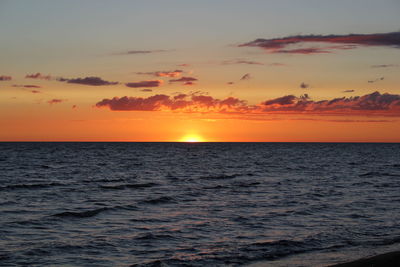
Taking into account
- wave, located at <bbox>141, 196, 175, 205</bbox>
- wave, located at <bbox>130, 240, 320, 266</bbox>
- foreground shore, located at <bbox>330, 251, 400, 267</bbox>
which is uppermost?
foreground shore, located at <bbox>330, 251, 400, 267</bbox>

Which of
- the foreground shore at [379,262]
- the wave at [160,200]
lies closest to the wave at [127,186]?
the wave at [160,200]

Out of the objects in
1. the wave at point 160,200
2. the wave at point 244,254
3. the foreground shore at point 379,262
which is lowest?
the wave at point 244,254

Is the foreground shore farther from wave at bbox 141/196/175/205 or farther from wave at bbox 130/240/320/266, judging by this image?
wave at bbox 141/196/175/205

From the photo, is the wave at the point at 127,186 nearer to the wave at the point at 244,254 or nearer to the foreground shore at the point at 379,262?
the wave at the point at 244,254

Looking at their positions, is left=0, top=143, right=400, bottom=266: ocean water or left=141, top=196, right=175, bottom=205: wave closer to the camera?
left=0, top=143, right=400, bottom=266: ocean water

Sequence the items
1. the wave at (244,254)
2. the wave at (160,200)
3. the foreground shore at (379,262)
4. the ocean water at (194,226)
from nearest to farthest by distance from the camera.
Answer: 1. the foreground shore at (379,262)
2. the wave at (244,254)
3. the ocean water at (194,226)
4. the wave at (160,200)

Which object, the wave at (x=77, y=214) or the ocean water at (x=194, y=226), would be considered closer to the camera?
the ocean water at (x=194, y=226)

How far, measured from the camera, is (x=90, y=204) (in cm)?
3002

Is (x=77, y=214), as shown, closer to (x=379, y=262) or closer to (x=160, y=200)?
(x=160, y=200)

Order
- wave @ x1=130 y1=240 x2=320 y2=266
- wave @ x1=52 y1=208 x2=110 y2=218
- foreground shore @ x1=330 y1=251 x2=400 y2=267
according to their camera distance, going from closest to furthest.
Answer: foreground shore @ x1=330 y1=251 x2=400 y2=267
wave @ x1=130 y1=240 x2=320 y2=266
wave @ x1=52 y1=208 x2=110 y2=218

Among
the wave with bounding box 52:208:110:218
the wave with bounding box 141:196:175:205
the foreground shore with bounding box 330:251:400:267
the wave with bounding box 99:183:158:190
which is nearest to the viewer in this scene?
the foreground shore with bounding box 330:251:400:267

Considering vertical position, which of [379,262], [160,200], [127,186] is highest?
[379,262]

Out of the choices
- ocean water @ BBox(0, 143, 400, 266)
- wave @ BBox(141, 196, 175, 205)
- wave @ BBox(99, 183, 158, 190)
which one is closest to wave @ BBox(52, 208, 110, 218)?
ocean water @ BBox(0, 143, 400, 266)

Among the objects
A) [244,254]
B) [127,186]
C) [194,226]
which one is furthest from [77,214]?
[127,186]
